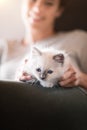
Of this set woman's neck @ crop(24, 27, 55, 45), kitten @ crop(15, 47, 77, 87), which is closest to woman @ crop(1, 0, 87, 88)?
woman's neck @ crop(24, 27, 55, 45)

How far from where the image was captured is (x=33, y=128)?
3.10ft

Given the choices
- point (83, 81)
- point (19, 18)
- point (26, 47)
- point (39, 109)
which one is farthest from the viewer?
point (19, 18)

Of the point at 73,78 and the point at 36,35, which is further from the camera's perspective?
the point at 36,35

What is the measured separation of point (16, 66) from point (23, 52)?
0.10 meters

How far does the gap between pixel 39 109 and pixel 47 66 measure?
255 mm

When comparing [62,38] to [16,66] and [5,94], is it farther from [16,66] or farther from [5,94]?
[5,94]

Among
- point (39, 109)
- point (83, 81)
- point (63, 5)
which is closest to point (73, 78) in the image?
point (83, 81)

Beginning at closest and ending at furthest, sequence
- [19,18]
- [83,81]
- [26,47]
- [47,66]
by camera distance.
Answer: [47,66] < [83,81] < [26,47] < [19,18]

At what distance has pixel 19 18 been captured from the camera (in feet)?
5.53

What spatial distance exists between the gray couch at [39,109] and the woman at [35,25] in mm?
408

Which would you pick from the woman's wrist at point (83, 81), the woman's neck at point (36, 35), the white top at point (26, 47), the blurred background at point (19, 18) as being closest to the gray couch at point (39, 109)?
the woman's wrist at point (83, 81)

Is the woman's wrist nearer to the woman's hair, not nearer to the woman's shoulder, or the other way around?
the woman's shoulder

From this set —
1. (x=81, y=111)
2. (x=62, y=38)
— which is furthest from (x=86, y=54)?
(x=81, y=111)

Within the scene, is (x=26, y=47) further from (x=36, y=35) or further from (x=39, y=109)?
(x=39, y=109)
